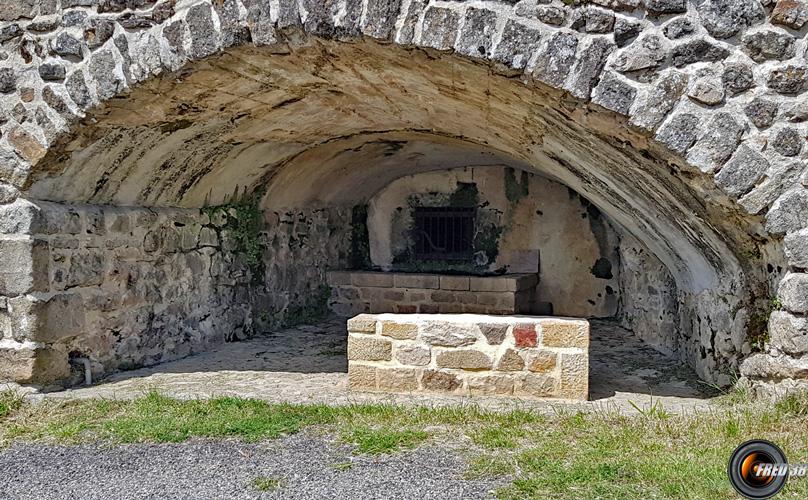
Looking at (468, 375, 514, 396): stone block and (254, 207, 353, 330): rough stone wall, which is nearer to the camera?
(468, 375, 514, 396): stone block

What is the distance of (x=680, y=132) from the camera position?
12.8ft

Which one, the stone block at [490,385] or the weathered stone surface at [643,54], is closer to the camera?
the weathered stone surface at [643,54]

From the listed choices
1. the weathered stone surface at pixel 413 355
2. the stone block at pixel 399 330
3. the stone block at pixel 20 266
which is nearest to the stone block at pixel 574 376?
the weathered stone surface at pixel 413 355

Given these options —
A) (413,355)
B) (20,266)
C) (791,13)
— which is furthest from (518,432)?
(20,266)

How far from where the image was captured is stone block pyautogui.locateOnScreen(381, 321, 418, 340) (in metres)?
4.77

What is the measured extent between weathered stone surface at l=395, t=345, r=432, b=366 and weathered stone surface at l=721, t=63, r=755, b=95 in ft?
7.47

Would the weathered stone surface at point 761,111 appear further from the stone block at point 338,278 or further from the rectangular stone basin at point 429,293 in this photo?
the stone block at point 338,278

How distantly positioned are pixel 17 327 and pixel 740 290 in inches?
175

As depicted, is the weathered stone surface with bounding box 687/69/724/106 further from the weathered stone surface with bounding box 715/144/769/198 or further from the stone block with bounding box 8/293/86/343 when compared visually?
the stone block with bounding box 8/293/86/343

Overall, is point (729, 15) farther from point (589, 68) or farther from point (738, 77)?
point (589, 68)

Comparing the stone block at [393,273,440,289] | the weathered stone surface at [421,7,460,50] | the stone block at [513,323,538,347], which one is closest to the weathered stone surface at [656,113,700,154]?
the weathered stone surface at [421,7,460,50]

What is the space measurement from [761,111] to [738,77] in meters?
0.21

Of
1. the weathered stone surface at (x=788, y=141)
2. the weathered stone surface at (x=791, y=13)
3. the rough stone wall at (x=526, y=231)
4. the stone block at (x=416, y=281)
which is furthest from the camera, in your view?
the rough stone wall at (x=526, y=231)

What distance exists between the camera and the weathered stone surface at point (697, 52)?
384cm
